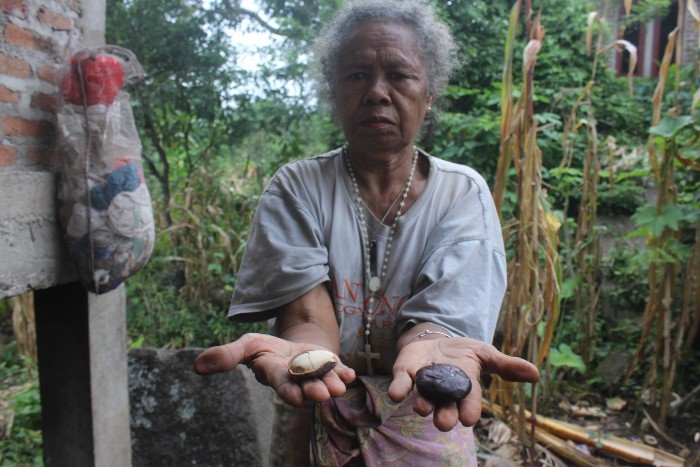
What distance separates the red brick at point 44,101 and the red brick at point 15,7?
0.30 metres

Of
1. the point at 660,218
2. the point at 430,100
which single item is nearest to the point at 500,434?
the point at 660,218

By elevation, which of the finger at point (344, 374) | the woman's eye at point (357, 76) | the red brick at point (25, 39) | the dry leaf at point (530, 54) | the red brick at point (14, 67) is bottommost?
the finger at point (344, 374)

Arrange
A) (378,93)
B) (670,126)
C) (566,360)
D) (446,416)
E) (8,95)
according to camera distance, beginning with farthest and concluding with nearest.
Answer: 1. (566,360)
2. (670,126)
3. (8,95)
4. (378,93)
5. (446,416)

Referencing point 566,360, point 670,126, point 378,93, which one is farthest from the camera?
point 566,360

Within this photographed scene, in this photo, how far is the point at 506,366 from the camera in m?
1.19

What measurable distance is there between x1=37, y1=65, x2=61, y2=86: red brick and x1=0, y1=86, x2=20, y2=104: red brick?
15 cm

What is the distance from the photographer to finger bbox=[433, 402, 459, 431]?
109cm

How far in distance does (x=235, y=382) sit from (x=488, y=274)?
181 centimetres

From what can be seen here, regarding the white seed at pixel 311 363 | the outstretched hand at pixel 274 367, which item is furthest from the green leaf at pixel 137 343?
the white seed at pixel 311 363

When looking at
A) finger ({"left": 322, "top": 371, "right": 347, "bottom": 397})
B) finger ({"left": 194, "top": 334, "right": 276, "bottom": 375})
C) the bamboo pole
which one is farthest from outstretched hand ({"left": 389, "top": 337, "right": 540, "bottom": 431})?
the bamboo pole

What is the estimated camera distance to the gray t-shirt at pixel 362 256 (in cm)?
147

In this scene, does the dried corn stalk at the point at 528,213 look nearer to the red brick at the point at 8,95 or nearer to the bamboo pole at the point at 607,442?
the bamboo pole at the point at 607,442

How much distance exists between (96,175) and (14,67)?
1.66 ft

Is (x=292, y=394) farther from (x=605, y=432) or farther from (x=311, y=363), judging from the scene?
(x=605, y=432)
